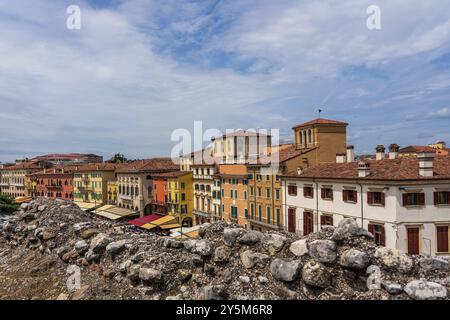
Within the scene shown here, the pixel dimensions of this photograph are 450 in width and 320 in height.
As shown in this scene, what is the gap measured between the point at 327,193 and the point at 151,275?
24.0 m

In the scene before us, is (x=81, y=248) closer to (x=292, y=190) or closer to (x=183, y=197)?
(x=292, y=190)

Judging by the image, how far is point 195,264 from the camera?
972 centimetres

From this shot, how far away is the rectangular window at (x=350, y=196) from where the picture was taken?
27.5 m

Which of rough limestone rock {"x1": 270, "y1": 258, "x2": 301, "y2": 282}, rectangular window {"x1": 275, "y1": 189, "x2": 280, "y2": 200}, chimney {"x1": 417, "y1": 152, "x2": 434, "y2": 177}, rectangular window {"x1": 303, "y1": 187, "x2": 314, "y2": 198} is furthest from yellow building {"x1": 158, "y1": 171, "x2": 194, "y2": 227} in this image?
rough limestone rock {"x1": 270, "y1": 258, "x2": 301, "y2": 282}

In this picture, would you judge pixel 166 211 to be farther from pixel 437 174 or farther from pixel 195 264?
pixel 195 264

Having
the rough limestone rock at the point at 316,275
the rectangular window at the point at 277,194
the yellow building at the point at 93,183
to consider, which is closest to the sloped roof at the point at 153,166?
the yellow building at the point at 93,183

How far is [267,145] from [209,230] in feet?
135

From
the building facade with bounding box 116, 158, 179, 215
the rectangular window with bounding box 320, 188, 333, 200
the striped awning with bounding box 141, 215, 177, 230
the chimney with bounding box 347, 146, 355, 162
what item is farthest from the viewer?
the building facade with bounding box 116, 158, 179, 215

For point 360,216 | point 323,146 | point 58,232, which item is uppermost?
point 323,146

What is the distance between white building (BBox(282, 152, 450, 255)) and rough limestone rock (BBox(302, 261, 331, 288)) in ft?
59.3

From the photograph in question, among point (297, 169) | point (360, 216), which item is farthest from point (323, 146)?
point (360, 216)

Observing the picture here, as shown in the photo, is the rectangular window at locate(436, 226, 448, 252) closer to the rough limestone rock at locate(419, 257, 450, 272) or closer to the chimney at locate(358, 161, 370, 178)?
the chimney at locate(358, 161, 370, 178)

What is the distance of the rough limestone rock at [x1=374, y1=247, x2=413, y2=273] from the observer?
8070 millimetres

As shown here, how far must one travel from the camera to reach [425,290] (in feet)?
24.0
